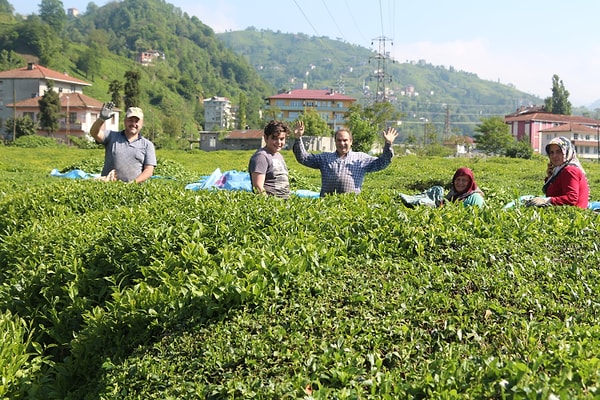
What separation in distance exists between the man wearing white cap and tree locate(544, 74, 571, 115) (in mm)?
97530

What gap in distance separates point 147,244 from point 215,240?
1.64 ft

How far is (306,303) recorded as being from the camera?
357cm

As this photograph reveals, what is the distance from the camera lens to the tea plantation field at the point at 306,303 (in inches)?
114

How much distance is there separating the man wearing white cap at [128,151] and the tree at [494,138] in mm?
57937

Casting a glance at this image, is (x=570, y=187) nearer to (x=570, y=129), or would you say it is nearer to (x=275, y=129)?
(x=275, y=129)

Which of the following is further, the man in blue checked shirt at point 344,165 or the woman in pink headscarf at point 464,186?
the man in blue checked shirt at point 344,165

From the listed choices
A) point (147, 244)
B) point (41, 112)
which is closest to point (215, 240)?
point (147, 244)

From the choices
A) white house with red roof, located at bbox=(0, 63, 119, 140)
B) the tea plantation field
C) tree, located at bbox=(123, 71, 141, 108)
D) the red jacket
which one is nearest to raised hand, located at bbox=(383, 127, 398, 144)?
the tea plantation field

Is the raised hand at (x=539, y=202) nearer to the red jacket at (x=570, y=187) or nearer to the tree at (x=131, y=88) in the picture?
the red jacket at (x=570, y=187)

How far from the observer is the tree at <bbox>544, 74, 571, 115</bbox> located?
3799 inches

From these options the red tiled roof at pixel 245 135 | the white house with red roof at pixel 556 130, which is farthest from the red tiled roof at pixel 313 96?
the red tiled roof at pixel 245 135

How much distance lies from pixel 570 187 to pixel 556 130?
8169cm

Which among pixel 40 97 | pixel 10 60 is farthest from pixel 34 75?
pixel 10 60

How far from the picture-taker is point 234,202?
17.9ft
